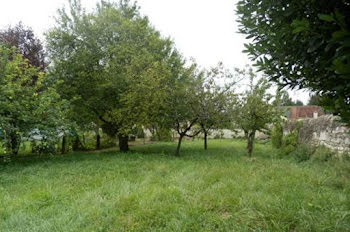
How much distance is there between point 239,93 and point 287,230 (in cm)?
649

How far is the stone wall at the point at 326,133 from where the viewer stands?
5145mm

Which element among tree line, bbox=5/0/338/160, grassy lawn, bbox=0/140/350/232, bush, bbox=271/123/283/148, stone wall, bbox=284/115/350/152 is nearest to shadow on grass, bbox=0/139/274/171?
tree line, bbox=5/0/338/160

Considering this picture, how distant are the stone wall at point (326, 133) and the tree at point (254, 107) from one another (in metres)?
1.31

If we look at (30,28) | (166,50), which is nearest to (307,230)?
(166,50)

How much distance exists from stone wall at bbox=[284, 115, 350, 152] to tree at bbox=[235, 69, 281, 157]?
1.31 m

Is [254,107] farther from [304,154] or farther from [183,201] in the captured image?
[183,201]

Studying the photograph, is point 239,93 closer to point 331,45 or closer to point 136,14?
point 136,14

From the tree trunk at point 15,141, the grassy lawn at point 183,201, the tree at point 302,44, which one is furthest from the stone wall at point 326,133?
the tree trunk at point 15,141

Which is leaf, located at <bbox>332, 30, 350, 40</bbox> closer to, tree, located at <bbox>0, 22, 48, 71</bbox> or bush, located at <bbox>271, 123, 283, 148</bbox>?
bush, located at <bbox>271, 123, 283, 148</bbox>

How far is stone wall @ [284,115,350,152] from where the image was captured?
16.9 feet

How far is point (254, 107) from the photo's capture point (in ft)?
26.8

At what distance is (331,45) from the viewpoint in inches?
51.8

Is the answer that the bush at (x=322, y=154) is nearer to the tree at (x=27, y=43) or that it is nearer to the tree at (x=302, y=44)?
the tree at (x=302, y=44)

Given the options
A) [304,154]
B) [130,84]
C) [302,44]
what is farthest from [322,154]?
[130,84]
